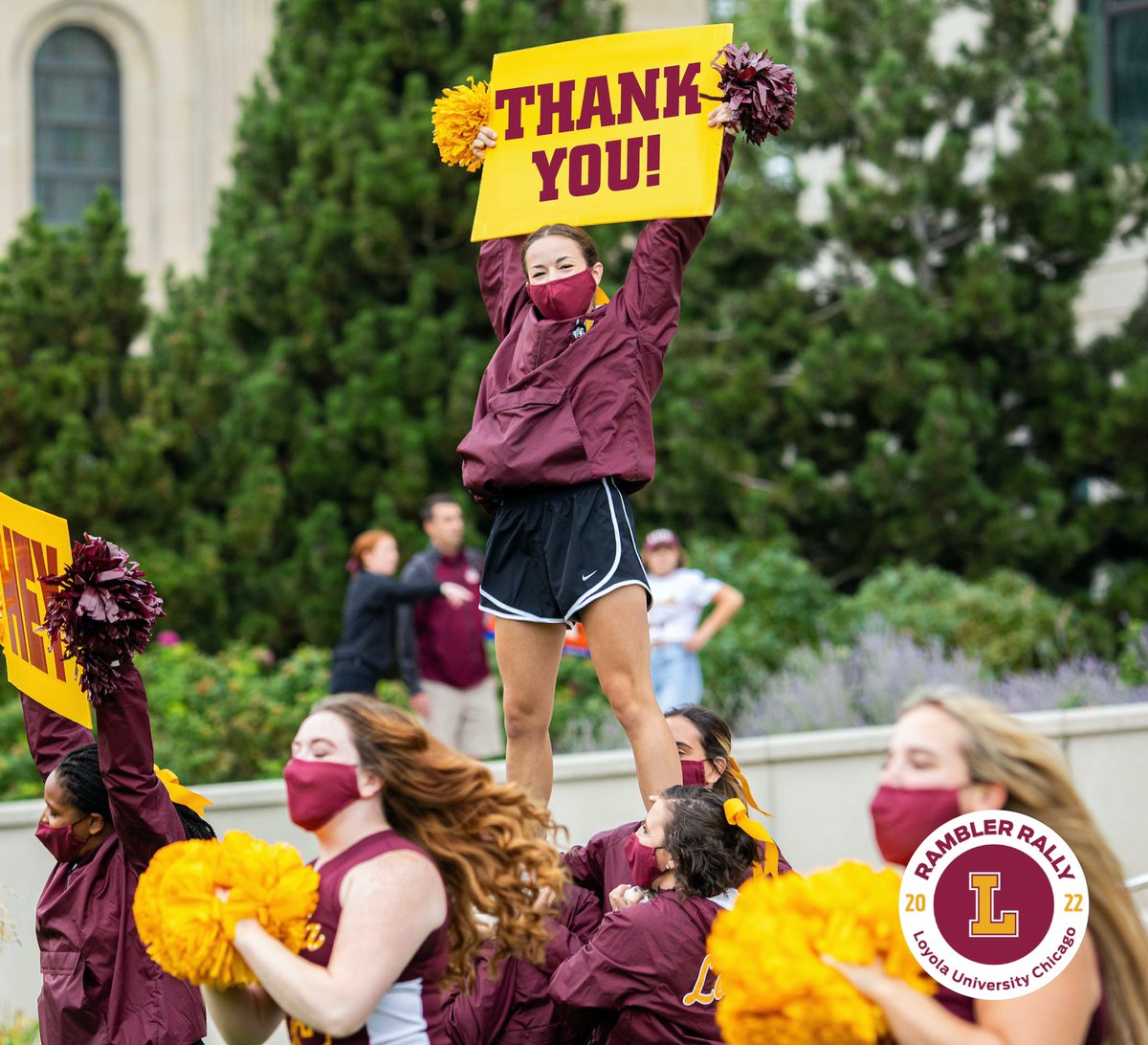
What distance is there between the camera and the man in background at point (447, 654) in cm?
947

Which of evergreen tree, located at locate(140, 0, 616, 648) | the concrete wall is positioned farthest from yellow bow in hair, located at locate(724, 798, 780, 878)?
evergreen tree, located at locate(140, 0, 616, 648)

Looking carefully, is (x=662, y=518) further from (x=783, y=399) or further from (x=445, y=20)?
(x=445, y=20)

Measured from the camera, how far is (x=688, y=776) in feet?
15.2

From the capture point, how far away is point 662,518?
520 inches

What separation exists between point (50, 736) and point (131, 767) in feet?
2.52

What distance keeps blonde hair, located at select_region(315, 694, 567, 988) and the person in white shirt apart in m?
6.21

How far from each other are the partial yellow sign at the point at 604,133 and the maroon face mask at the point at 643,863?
161 centimetres

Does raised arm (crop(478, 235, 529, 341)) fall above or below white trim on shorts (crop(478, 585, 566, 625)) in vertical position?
above

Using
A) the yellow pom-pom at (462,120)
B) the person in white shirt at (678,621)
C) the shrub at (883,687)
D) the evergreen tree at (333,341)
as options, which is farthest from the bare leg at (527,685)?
the evergreen tree at (333,341)

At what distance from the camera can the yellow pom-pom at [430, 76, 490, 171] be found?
16.2 ft

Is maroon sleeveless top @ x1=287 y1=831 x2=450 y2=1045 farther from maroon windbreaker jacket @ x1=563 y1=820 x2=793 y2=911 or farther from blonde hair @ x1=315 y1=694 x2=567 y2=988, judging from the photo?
maroon windbreaker jacket @ x1=563 y1=820 x2=793 y2=911

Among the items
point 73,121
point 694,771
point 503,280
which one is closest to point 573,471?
Answer: point 503,280

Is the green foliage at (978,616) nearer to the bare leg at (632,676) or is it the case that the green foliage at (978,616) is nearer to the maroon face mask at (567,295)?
the bare leg at (632,676)

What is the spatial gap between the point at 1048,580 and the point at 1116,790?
4.50 m
